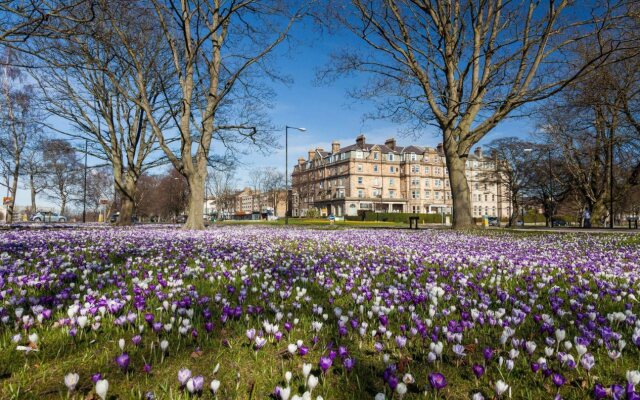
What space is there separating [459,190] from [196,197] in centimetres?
1297

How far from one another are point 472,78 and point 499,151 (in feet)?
127

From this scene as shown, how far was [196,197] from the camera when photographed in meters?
18.3

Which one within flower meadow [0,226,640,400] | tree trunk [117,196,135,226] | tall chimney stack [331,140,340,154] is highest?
tall chimney stack [331,140,340,154]

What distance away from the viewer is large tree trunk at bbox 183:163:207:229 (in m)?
18.1

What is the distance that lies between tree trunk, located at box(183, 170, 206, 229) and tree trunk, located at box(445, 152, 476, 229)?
486 inches

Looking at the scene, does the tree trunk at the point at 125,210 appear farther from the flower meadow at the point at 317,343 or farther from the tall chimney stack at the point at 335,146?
the tall chimney stack at the point at 335,146

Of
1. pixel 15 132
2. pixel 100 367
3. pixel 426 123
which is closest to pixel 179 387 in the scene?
pixel 100 367

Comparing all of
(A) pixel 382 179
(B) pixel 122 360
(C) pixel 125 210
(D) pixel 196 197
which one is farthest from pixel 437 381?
(A) pixel 382 179

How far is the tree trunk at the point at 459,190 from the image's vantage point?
17.9m

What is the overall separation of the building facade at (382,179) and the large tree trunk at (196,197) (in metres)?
65.7

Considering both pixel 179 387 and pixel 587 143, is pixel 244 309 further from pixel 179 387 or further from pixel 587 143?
pixel 587 143

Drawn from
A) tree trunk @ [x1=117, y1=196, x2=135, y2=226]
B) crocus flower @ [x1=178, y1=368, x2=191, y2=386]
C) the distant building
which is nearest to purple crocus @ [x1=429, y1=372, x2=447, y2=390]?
crocus flower @ [x1=178, y1=368, x2=191, y2=386]

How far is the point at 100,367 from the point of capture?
224cm

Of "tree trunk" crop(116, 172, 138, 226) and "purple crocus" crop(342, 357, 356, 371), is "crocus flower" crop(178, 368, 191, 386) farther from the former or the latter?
"tree trunk" crop(116, 172, 138, 226)
